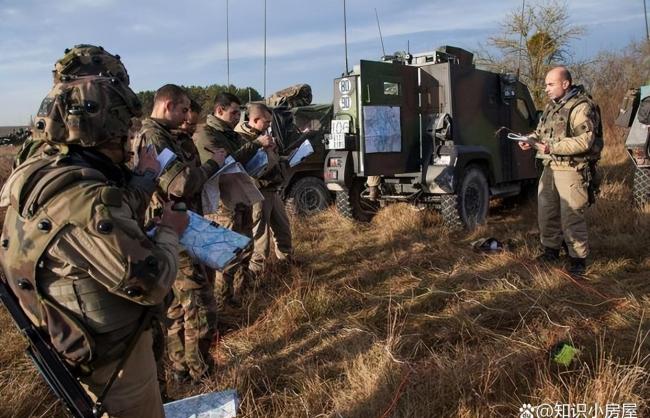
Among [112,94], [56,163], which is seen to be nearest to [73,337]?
[56,163]

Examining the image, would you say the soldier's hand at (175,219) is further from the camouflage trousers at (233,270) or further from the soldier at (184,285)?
the camouflage trousers at (233,270)

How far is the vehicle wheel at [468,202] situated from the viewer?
252 inches

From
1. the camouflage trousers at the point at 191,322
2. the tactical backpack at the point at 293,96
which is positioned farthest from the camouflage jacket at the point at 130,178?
the tactical backpack at the point at 293,96

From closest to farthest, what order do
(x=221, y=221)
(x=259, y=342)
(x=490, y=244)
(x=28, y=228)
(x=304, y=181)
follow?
(x=28, y=228) < (x=259, y=342) < (x=221, y=221) < (x=490, y=244) < (x=304, y=181)

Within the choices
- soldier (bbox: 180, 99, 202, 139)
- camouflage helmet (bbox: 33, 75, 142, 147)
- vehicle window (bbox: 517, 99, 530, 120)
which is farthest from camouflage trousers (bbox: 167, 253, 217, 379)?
vehicle window (bbox: 517, 99, 530, 120)

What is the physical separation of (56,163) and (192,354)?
181 centimetres

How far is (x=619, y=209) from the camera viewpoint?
650cm

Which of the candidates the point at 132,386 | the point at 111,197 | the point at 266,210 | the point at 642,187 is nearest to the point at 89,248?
the point at 111,197

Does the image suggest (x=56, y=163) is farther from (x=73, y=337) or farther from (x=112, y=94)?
(x=73, y=337)

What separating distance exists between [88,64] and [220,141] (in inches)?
77.0

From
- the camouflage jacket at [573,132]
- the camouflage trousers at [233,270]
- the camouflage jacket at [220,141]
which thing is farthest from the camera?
the camouflage jacket at [573,132]

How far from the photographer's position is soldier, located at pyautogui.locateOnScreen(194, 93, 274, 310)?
3914 millimetres

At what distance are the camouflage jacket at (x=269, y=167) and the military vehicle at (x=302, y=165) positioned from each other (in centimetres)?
268

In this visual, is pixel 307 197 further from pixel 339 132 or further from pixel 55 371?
pixel 55 371
